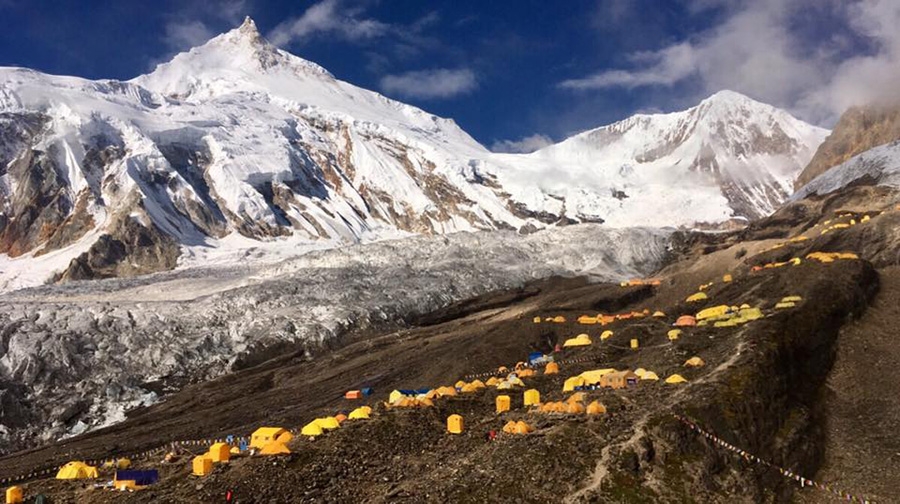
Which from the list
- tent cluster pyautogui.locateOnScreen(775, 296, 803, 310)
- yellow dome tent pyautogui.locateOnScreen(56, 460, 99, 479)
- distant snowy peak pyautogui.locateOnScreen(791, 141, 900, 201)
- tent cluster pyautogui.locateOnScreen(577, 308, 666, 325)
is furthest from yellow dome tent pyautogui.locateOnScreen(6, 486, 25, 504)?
distant snowy peak pyautogui.locateOnScreen(791, 141, 900, 201)

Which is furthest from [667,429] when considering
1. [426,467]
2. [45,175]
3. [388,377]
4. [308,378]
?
[45,175]

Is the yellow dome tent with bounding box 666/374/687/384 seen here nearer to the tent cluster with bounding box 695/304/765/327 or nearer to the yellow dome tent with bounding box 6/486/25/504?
the tent cluster with bounding box 695/304/765/327

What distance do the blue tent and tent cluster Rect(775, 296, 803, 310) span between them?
41817 millimetres

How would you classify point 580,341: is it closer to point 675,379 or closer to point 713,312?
point 713,312

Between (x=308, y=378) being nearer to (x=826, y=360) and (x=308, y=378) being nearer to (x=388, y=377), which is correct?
(x=388, y=377)

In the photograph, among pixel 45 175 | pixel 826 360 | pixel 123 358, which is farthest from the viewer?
pixel 45 175

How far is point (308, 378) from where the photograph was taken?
78250 millimetres

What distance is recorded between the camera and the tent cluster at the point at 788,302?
48816 millimetres

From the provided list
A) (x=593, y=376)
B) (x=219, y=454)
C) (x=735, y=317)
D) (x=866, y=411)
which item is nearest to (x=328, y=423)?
(x=219, y=454)

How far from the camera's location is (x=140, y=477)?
91.2 feet

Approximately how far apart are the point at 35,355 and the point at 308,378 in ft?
107

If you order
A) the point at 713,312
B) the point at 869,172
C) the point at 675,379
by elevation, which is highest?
the point at 869,172

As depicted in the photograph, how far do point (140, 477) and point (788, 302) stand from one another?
144 ft

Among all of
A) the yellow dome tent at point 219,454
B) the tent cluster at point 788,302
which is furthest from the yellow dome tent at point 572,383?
the yellow dome tent at point 219,454
